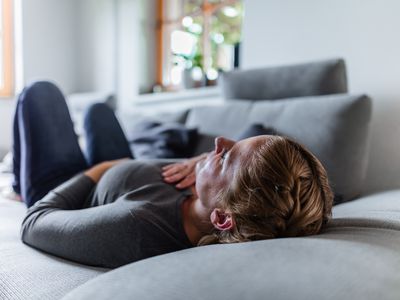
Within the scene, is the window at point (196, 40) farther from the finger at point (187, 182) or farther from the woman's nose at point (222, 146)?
the woman's nose at point (222, 146)

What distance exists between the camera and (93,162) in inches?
61.2

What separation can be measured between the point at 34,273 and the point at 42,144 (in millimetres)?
646

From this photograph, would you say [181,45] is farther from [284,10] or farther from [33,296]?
[33,296]

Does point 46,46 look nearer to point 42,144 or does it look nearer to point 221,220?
point 42,144

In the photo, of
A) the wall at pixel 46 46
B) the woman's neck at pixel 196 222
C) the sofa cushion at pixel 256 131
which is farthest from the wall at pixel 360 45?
the wall at pixel 46 46

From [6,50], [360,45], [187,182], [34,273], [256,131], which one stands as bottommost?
Answer: [34,273]

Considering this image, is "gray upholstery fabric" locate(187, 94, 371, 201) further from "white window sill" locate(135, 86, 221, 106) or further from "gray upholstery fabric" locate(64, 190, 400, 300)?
"white window sill" locate(135, 86, 221, 106)

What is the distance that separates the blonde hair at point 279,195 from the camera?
2.52 ft

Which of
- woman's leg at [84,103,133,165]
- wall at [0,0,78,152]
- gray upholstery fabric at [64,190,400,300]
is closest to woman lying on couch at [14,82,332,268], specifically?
gray upholstery fabric at [64,190,400,300]

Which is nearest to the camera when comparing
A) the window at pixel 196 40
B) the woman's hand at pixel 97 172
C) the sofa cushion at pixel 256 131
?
the woman's hand at pixel 97 172

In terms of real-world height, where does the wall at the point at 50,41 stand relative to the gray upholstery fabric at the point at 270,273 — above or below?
above

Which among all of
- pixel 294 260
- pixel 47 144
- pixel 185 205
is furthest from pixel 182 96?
pixel 294 260

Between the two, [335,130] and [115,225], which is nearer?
[115,225]

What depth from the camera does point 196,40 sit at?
3.00 m
